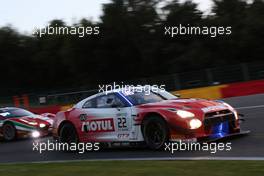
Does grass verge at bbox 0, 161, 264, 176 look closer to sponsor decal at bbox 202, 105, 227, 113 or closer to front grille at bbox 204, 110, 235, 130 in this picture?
front grille at bbox 204, 110, 235, 130

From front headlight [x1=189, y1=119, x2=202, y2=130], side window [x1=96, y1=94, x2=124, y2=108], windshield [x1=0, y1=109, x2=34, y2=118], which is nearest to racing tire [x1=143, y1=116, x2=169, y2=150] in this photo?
front headlight [x1=189, y1=119, x2=202, y2=130]

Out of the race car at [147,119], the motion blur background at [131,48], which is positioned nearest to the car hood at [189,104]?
the race car at [147,119]

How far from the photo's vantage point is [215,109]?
10641 millimetres

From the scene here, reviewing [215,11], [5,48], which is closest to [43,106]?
[215,11]

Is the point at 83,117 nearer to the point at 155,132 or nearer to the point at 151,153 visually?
the point at 155,132

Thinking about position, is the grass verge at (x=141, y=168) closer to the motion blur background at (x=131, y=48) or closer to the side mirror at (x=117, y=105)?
the side mirror at (x=117, y=105)

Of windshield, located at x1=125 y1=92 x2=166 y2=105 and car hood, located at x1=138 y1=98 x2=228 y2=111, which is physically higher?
windshield, located at x1=125 y1=92 x2=166 y2=105

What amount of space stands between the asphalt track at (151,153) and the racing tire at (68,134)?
294mm

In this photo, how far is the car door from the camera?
448 inches

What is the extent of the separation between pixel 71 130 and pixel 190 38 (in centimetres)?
3199

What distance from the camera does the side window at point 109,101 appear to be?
38.1 ft

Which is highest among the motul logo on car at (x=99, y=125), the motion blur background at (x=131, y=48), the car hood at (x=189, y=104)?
the motion blur background at (x=131, y=48)

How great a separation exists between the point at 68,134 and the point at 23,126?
4.41 metres

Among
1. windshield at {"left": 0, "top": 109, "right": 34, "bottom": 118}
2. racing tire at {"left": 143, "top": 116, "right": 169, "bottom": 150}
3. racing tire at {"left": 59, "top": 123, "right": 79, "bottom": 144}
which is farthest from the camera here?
windshield at {"left": 0, "top": 109, "right": 34, "bottom": 118}
